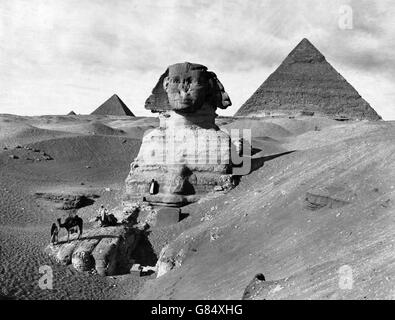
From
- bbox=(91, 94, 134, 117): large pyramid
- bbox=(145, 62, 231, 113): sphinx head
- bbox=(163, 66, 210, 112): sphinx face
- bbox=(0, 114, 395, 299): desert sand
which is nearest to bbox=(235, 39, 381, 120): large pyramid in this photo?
bbox=(91, 94, 134, 117): large pyramid

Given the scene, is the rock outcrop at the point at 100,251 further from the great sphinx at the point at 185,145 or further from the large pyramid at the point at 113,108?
the large pyramid at the point at 113,108

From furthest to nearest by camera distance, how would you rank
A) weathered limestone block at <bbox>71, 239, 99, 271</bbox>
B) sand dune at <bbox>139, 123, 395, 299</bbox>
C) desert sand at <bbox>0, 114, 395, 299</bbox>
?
weathered limestone block at <bbox>71, 239, 99, 271</bbox> → desert sand at <bbox>0, 114, 395, 299</bbox> → sand dune at <bbox>139, 123, 395, 299</bbox>

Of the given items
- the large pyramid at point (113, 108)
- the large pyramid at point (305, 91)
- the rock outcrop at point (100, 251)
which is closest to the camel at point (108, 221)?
the rock outcrop at point (100, 251)

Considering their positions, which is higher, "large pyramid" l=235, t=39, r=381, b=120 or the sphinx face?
"large pyramid" l=235, t=39, r=381, b=120

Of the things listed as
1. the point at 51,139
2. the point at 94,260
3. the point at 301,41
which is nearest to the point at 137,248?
the point at 94,260

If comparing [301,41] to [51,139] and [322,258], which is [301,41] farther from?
[322,258]

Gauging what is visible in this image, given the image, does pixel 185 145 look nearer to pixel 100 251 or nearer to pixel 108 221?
pixel 108 221

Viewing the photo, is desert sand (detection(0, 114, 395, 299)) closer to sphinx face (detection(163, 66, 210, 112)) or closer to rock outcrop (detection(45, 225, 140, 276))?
rock outcrop (detection(45, 225, 140, 276))
